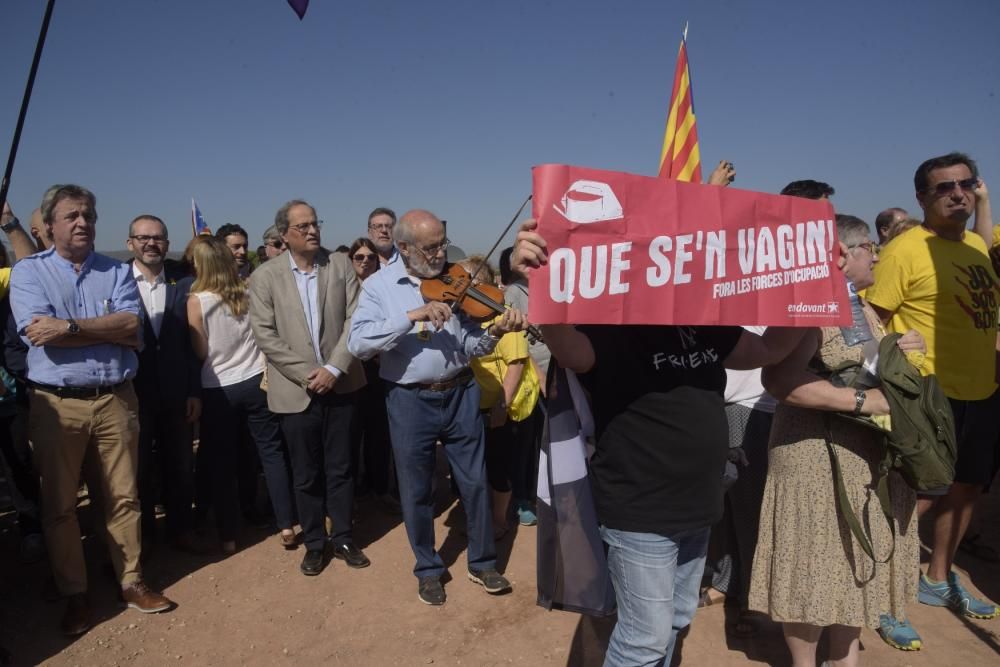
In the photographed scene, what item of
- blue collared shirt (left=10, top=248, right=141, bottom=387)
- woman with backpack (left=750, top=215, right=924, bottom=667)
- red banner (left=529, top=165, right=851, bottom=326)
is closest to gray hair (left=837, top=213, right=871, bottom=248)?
woman with backpack (left=750, top=215, right=924, bottom=667)

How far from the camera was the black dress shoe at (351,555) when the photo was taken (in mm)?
4477

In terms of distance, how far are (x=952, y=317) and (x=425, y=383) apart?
3052 millimetres

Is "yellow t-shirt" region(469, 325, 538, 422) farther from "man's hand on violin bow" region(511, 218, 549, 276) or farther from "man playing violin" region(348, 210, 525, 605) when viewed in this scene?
"man's hand on violin bow" region(511, 218, 549, 276)

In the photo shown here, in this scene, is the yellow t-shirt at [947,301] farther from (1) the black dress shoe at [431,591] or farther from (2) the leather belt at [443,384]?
(1) the black dress shoe at [431,591]

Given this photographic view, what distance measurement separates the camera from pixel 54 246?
12.1ft

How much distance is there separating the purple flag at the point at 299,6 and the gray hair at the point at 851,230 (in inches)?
164

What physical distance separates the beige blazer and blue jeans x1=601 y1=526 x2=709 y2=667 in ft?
8.27

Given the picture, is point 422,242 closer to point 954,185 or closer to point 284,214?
point 284,214

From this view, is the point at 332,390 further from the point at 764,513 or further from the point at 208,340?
the point at 764,513

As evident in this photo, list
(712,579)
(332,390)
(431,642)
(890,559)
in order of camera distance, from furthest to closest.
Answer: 1. (332,390)
2. (712,579)
3. (431,642)
4. (890,559)

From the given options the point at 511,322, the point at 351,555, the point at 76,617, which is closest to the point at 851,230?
the point at 511,322

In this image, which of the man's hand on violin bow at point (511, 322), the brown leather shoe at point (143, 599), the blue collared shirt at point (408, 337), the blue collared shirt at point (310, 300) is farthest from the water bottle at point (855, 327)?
the brown leather shoe at point (143, 599)

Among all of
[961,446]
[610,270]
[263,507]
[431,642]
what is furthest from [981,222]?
[263,507]

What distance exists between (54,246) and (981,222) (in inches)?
231
